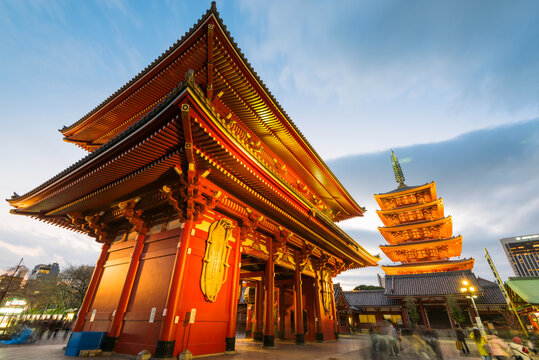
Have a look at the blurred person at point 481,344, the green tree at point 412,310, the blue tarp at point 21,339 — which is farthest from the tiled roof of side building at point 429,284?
the blue tarp at point 21,339

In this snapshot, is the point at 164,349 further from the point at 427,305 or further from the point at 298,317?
the point at 427,305

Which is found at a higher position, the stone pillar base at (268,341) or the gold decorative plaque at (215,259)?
the gold decorative plaque at (215,259)

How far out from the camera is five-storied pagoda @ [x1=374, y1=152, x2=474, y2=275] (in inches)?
1220

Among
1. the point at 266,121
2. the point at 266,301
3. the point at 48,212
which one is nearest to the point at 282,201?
the point at 266,121

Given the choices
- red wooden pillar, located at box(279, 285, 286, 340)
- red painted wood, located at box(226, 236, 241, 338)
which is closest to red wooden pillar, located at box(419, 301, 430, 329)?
red wooden pillar, located at box(279, 285, 286, 340)

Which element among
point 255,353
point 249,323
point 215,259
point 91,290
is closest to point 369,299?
point 249,323

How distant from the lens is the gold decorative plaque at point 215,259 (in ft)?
26.0

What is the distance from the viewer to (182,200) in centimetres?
794

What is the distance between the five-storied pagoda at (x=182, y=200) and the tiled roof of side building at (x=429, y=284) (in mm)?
20391

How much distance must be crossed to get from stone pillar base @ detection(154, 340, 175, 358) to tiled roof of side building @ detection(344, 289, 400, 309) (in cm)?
2938

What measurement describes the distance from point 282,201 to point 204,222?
10.1 ft

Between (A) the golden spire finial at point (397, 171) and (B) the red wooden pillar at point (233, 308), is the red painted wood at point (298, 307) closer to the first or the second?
(B) the red wooden pillar at point (233, 308)

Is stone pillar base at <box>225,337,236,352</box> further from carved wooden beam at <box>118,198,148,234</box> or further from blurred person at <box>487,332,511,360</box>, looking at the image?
blurred person at <box>487,332,511,360</box>

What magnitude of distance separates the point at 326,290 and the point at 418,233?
2420cm
